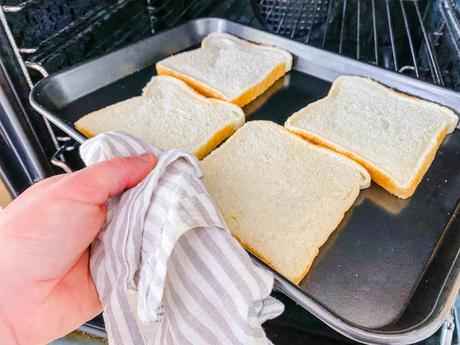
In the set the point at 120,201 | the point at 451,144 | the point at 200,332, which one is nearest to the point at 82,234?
the point at 120,201

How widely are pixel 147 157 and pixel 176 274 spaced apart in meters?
0.25

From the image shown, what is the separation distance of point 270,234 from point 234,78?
59 centimetres

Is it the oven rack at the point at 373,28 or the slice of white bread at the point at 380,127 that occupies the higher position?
the oven rack at the point at 373,28

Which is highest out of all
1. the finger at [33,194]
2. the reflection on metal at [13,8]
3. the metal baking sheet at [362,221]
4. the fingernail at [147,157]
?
the reflection on metal at [13,8]

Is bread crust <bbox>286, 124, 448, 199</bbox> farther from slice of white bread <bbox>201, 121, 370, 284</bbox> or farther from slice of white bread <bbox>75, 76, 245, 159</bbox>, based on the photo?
slice of white bread <bbox>75, 76, 245, 159</bbox>

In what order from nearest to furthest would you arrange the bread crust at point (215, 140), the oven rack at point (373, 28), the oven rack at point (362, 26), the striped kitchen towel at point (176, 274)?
the striped kitchen towel at point (176, 274), the bread crust at point (215, 140), the oven rack at point (362, 26), the oven rack at point (373, 28)

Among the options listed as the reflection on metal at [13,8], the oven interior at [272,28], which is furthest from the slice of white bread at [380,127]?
the reflection on metal at [13,8]

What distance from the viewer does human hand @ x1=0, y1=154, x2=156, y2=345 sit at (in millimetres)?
655

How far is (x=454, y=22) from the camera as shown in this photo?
1.06 metres

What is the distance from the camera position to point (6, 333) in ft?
2.19

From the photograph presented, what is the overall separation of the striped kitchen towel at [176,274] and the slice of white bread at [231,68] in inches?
20.9

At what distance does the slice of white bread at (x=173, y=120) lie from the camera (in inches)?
41.2

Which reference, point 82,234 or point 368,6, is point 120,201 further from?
point 368,6

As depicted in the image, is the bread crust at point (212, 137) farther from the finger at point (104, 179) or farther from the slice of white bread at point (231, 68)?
the finger at point (104, 179)
